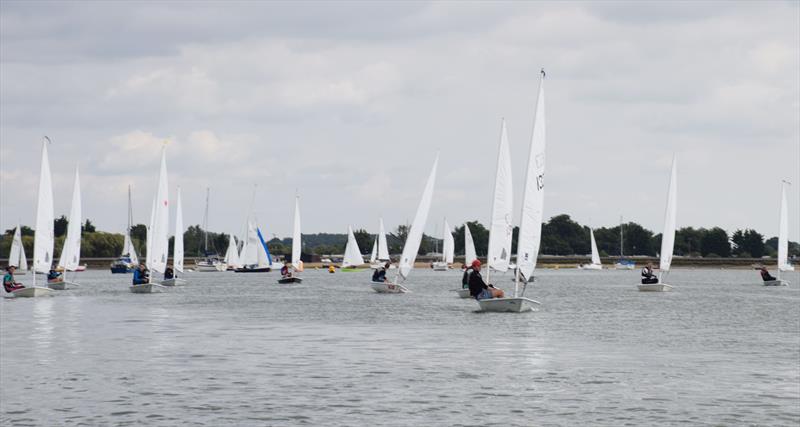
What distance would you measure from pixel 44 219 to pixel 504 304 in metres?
34.4

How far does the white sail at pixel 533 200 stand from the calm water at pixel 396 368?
2.91m

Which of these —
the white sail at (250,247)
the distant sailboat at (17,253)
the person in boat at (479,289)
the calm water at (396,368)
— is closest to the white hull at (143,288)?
the calm water at (396,368)

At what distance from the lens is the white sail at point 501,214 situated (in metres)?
67.2

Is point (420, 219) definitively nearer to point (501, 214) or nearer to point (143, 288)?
point (501, 214)

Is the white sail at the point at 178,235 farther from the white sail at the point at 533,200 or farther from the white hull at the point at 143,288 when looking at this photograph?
the white sail at the point at 533,200

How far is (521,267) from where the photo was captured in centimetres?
5462

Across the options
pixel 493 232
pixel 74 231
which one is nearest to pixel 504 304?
pixel 493 232

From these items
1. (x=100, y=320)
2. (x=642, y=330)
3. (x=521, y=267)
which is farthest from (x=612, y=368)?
(x=100, y=320)

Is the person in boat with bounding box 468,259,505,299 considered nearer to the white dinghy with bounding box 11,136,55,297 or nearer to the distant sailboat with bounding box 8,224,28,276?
the white dinghy with bounding box 11,136,55,297

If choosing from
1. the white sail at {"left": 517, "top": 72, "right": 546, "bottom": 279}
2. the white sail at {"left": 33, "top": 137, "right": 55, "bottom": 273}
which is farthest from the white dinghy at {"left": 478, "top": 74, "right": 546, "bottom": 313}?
the white sail at {"left": 33, "top": 137, "right": 55, "bottom": 273}

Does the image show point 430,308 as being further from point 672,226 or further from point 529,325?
point 672,226

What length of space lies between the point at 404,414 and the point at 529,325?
25.9m

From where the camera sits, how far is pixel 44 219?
243ft

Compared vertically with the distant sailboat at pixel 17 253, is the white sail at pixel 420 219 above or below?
above
